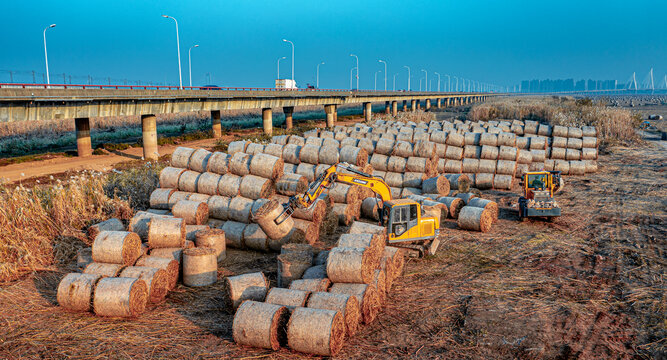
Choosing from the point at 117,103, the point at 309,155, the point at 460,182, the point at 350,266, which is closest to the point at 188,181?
the point at 309,155

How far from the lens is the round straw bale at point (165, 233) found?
39.0ft

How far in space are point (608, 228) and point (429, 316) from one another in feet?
33.4

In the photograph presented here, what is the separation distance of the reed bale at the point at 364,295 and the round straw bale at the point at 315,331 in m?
1.19

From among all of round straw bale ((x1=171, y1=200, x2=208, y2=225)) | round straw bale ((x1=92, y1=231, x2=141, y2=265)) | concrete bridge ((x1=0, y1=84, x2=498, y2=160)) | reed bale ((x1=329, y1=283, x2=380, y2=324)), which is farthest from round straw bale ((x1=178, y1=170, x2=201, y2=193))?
concrete bridge ((x1=0, y1=84, x2=498, y2=160))

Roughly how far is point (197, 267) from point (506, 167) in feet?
58.0

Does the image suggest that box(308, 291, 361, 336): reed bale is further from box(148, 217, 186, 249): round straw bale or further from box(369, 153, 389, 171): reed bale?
box(369, 153, 389, 171): reed bale

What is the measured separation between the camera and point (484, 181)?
2308cm

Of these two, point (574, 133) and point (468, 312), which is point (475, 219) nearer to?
point (468, 312)

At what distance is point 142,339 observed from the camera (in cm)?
899

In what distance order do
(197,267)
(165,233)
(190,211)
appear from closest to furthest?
(197,267) → (165,233) → (190,211)

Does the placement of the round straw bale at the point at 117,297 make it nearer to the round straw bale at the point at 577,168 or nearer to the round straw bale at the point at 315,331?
the round straw bale at the point at 315,331

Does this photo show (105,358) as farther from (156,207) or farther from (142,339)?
(156,207)

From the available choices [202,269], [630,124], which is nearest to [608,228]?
[202,269]

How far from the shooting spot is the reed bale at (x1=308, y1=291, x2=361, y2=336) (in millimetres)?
8703
